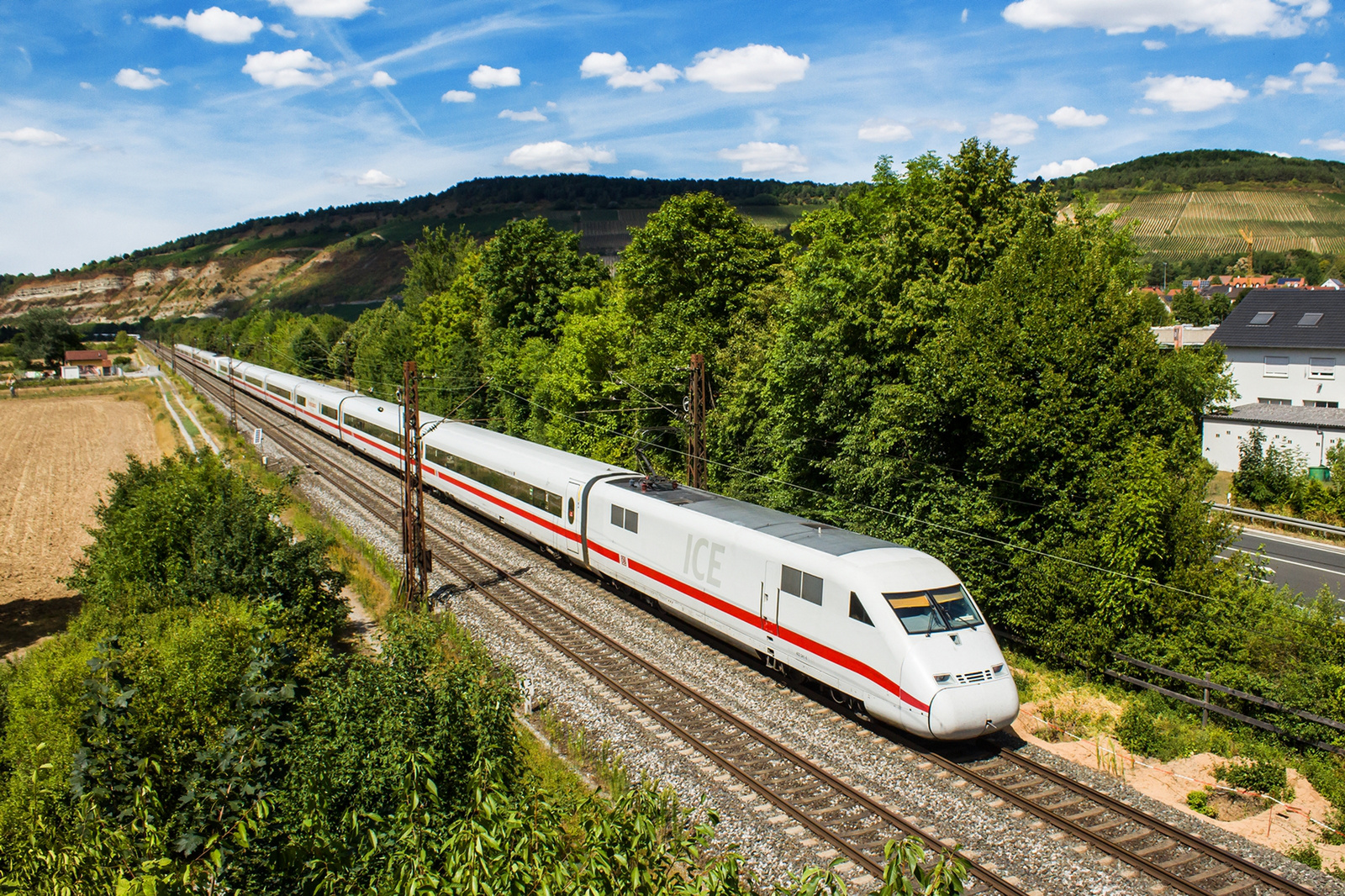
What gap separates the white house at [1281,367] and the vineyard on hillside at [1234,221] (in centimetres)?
10017

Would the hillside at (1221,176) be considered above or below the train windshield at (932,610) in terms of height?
above

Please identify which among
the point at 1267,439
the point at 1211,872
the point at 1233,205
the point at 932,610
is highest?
the point at 1233,205

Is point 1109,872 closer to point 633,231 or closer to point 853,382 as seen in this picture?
point 853,382

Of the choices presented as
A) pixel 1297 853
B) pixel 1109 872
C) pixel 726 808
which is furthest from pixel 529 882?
pixel 1297 853

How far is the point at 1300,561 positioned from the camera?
1095 inches

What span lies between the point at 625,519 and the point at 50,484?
43.1 metres

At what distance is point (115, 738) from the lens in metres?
8.93

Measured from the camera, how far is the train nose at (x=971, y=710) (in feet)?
41.9

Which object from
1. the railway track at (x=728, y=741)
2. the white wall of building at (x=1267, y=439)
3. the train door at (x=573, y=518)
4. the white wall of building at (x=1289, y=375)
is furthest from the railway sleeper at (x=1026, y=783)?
the white wall of building at (x=1289, y=375)

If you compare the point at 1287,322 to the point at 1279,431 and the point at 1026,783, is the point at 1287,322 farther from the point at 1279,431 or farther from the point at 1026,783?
the point at 1026,783

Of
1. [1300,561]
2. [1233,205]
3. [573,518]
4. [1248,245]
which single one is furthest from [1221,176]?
[573,518]

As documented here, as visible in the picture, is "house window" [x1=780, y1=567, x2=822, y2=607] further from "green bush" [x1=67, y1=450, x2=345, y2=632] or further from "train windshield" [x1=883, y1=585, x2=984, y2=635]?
"green bush" [x1=67, y1=450, x2=345, y2=632]

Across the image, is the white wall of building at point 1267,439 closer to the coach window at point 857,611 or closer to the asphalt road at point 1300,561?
the asphalt road at point 1300,561

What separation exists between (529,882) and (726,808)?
7684mm
